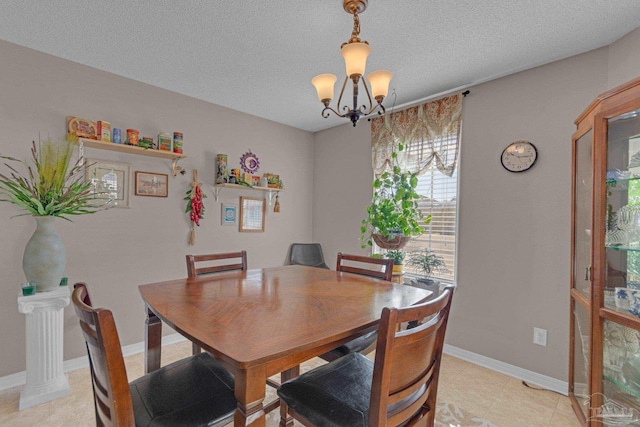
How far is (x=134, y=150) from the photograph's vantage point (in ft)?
8.38

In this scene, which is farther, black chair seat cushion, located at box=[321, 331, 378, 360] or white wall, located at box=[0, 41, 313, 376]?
white wall, located at box=[0, 41, 313, 376]

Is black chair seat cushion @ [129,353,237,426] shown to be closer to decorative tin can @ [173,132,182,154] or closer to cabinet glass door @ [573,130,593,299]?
cabinet glass door @ [573,130,593,299]

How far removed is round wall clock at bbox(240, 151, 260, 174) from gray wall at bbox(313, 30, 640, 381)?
220cm

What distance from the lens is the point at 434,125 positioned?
287 centimetres

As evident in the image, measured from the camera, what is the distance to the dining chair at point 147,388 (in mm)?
847

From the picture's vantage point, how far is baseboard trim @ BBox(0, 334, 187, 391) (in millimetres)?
2121

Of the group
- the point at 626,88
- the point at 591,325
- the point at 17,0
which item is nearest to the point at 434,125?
the point at 626,88

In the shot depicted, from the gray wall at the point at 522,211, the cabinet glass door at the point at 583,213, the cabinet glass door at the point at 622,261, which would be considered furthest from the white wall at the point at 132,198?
the cabinet glass door at the point at 622,261

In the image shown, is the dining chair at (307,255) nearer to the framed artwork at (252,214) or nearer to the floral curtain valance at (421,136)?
the framed artwork at (252,214)

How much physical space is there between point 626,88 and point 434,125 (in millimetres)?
1522

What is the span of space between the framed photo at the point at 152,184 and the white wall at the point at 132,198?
0.16 feet

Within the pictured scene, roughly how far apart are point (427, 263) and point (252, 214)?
201 centimetres

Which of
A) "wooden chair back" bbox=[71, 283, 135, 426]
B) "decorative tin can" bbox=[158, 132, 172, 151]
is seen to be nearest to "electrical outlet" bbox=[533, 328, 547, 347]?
"wooden chair back" bbox=[71, 283, 135, 426]

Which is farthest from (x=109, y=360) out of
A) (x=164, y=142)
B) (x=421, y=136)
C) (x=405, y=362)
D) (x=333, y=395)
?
(x=421, y=136)
